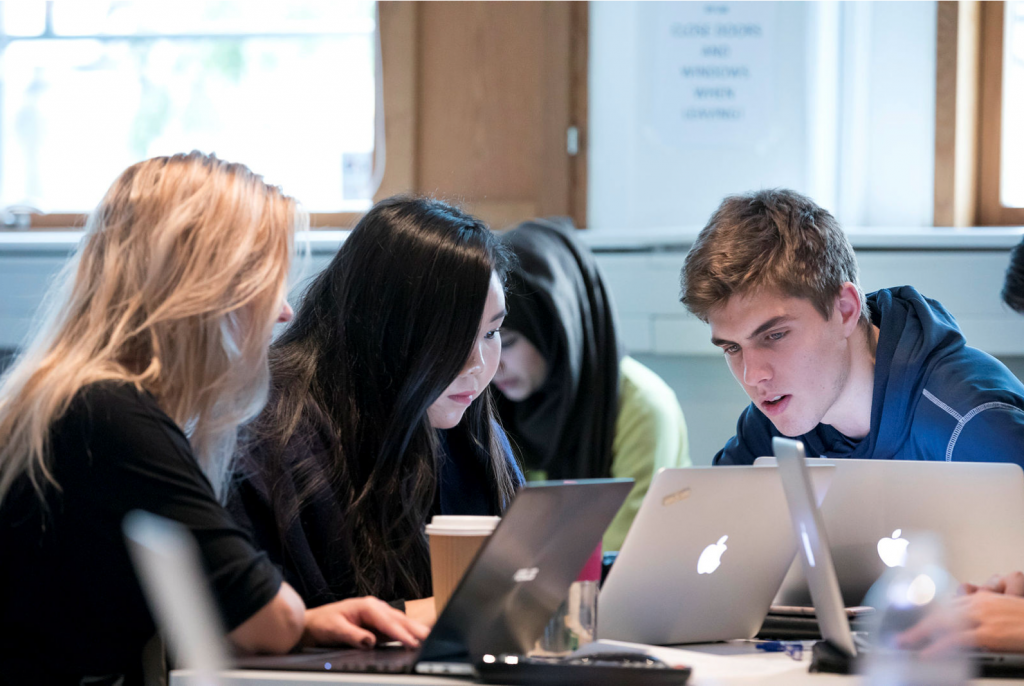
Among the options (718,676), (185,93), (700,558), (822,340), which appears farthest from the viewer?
(185,93)

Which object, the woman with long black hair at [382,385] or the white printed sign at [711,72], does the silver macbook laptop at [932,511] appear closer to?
the woman with long black hair at [382,385]

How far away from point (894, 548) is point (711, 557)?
235 millimetres

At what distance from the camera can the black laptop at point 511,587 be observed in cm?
89

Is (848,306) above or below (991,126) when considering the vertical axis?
below

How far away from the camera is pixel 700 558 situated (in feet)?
3.70

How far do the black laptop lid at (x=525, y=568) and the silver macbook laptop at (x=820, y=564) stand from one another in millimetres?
156

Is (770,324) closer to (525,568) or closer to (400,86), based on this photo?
(525,568)

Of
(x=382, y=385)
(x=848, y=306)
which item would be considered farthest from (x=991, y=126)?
(x=382, y=385)

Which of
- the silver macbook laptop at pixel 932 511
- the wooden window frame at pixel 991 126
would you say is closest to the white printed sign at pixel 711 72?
the wooden window frame at pixel 991 126

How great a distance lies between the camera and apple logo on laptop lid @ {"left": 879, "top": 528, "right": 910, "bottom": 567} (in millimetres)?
1189

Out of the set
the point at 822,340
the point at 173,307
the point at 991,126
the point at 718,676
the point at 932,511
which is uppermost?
the point at 991,126

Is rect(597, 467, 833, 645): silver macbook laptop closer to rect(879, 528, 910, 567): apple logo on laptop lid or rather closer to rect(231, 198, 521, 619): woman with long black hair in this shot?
rect(879, 528, 910, 567): apple logo on laptop lid

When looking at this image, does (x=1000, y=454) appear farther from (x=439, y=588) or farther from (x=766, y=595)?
(x=439, y=588)

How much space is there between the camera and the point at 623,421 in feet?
8.57
